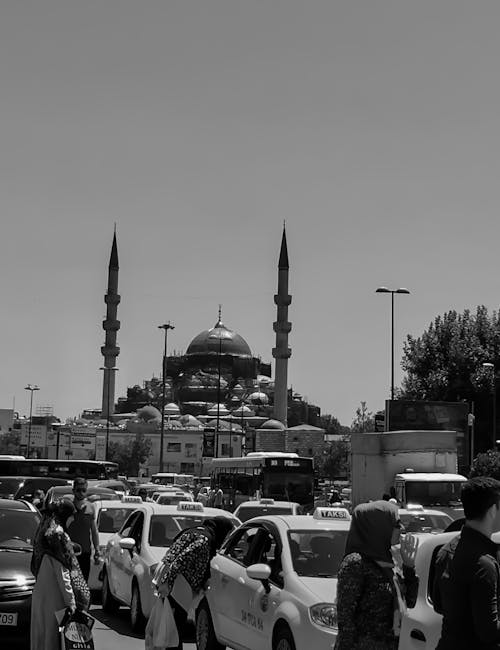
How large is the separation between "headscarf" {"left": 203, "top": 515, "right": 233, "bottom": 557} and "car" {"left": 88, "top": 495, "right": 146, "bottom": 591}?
7.91 m

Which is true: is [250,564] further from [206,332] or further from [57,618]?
[206,332]

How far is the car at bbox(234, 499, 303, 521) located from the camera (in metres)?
18.0

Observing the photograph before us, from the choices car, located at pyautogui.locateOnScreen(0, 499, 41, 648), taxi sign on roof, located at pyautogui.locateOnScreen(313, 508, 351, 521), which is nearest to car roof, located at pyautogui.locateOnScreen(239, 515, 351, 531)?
taxi sign on roof, located at pyautogui.locateOnScreen(313, 508, 351, 521)

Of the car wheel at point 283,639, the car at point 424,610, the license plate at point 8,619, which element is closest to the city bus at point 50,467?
the license plate at point 8,619

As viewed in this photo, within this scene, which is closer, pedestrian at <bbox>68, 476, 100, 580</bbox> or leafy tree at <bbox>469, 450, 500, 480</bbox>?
pedestrian at <bbox>68, 476, 100, 580</bbox>

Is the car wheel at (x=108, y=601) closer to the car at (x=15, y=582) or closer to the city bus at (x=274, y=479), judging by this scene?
the car at (x=15, y=582)

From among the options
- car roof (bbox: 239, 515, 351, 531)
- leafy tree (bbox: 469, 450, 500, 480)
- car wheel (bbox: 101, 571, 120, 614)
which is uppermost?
leafy tree (bbox: 469, 450, 500, 480)

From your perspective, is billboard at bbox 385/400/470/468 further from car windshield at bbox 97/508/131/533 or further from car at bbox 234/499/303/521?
car windshield at bbox 97/508/131/533

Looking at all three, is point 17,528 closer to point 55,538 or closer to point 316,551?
point 316,551

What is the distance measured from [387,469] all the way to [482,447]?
3125 centimetres

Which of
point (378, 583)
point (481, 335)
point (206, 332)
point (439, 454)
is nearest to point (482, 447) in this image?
point (481, 335)

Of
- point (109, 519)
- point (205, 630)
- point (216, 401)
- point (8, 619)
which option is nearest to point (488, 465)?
point (109, 519)

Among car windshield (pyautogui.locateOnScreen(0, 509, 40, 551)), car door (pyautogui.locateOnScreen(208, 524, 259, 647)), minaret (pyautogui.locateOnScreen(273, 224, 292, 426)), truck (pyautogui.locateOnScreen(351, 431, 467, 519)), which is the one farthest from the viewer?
minaret (pyautogui.locateOnScreen(273, 224, 292, 426))

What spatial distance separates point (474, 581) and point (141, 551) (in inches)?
339
